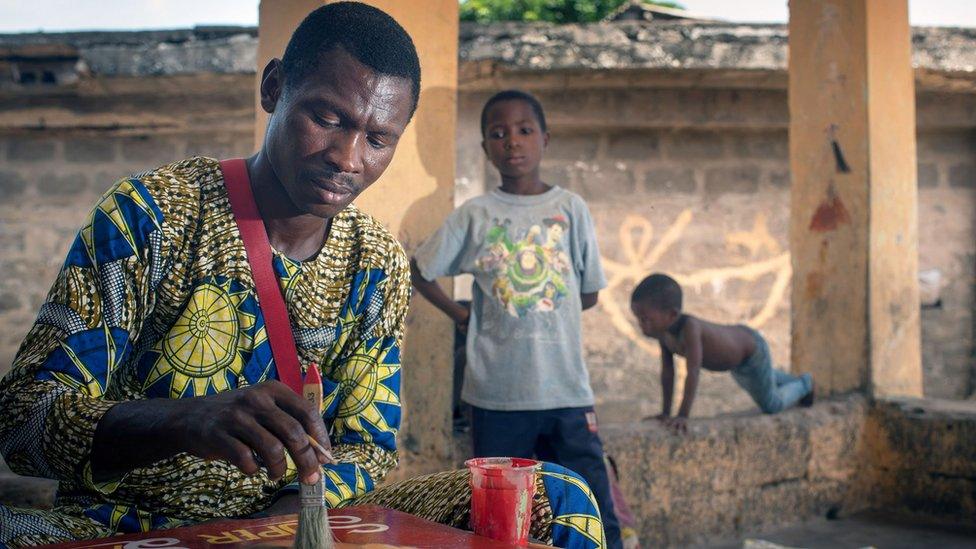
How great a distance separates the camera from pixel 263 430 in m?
1.45

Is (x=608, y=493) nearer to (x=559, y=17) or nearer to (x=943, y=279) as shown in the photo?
(x=943, y=279)

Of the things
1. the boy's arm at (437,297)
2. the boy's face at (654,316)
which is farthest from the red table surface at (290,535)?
the boy's face at (654,316)

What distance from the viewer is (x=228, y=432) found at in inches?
57.9

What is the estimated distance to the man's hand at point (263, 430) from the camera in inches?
56.8

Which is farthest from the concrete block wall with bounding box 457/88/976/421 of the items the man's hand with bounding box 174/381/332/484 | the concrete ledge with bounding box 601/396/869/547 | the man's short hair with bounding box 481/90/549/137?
the man's hand with bounding box 174/381/332/484

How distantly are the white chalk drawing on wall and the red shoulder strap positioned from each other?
5.61m

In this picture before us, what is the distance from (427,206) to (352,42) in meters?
1.92

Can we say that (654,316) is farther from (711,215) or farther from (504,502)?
(504,502)

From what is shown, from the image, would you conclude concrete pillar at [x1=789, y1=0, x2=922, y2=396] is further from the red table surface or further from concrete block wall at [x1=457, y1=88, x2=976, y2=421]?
the red table surface

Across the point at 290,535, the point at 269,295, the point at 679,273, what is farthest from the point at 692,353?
the point at 290,535

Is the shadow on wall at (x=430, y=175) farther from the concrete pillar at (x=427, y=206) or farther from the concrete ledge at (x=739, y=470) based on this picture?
the concrete ledge at (x=739, y=470)

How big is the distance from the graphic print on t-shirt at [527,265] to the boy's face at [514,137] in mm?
218

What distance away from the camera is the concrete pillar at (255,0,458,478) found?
377 cm

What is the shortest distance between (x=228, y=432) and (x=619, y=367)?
616 cm
